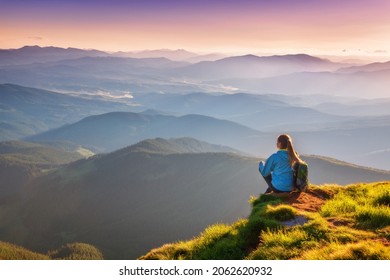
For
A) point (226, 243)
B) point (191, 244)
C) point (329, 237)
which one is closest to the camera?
point (329, 237)

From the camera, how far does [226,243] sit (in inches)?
418

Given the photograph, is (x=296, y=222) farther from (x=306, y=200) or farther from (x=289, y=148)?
(x=289, y=148)

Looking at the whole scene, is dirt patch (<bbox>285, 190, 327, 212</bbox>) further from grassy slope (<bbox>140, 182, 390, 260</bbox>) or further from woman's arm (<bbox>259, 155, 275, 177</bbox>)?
woman's arm (<bbox>259, 155, 275, 177</bbox>)

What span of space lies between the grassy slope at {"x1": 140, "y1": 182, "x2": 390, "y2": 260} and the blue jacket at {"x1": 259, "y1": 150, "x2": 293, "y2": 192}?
108 cm

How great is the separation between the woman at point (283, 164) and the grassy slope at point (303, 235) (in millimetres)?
1112

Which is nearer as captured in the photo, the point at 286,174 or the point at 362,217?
the point at 362,217

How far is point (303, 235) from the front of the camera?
Result: 9.52 meters

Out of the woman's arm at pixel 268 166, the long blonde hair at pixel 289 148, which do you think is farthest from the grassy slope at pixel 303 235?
the woman's arm at pixel 268 166
